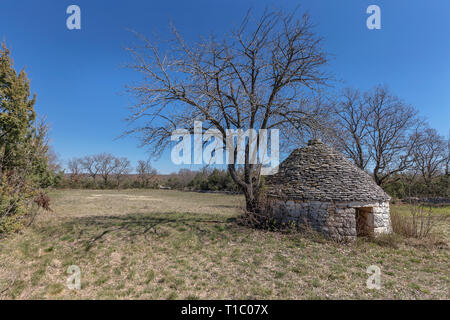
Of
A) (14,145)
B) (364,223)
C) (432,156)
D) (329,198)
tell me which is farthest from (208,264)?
(432,156)

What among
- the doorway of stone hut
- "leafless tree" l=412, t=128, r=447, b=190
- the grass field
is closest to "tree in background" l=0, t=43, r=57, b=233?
the grass field

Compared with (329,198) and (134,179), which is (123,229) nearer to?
(329,198)

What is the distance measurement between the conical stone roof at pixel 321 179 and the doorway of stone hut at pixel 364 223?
744 millimetres

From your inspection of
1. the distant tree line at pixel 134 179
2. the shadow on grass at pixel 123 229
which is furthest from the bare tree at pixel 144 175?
the shadow on grass at pixel 123 229

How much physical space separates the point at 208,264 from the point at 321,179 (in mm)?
5109

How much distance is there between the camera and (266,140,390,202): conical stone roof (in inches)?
278

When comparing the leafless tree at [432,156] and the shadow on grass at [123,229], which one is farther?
the leafless tree at [432,156]

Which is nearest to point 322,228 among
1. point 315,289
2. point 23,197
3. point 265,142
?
point 315,289

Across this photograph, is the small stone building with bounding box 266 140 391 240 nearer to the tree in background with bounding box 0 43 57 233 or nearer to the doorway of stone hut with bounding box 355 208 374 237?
the doorway of stone hut with bounding box 355 208 374 237

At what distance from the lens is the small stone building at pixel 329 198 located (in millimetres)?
6871

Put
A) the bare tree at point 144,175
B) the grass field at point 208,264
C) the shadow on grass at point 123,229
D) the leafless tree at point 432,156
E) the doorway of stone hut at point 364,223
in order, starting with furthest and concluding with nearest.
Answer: the bare tree at point 144,175 < the leafless tree at point 432,156 < the doorway of stone hut at point 364,223 < the shadow on grass at point 123,229 < the grass field at point 208,264

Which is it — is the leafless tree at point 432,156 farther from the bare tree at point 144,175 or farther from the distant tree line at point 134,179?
the bare tree at point 144,175

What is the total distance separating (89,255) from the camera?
18.8 ft
